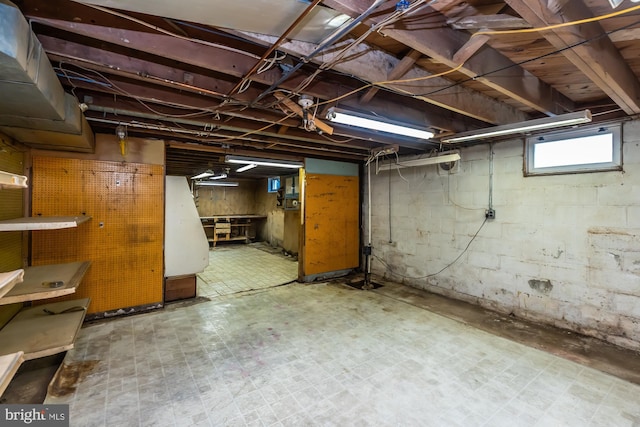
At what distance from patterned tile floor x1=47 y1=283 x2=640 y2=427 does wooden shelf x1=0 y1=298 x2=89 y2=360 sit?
40 centimetres

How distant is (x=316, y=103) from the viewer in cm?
238

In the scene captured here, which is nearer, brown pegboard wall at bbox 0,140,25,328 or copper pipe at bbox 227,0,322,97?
copper pipe at bbox 227,0,322,97

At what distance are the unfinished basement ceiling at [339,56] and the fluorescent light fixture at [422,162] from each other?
777 millimetres

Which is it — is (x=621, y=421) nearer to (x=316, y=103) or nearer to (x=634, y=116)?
(x=634, y=116)

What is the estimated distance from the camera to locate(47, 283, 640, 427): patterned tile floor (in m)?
1.88

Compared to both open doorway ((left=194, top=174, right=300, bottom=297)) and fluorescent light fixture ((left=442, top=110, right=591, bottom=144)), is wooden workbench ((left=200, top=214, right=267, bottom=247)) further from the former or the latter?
fluorescent light fixture ((left=442, top=110, right=591, bottom=144))

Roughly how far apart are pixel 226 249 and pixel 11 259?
18.6ft

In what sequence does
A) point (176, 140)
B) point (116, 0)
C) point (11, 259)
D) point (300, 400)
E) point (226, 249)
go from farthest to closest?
point (226, 249) < point (176, 140) < point (11, 259) < point (300, 400) < point (116, 0)

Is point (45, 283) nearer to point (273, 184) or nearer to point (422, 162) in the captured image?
point (422, 162)

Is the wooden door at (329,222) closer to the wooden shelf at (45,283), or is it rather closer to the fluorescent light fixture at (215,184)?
the wooden shelf at (45,283)

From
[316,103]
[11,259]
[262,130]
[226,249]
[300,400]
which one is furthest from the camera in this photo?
[226,249]

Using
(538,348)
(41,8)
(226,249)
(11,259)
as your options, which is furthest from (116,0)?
(226,249)

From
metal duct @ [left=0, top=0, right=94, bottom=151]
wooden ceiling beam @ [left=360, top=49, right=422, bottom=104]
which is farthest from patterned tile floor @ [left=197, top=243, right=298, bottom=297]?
wooden ceiling beam @ [left=360, top=49, right=422, bottom=104]

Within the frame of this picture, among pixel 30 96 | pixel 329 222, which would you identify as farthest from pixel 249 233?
pixel 30 96
